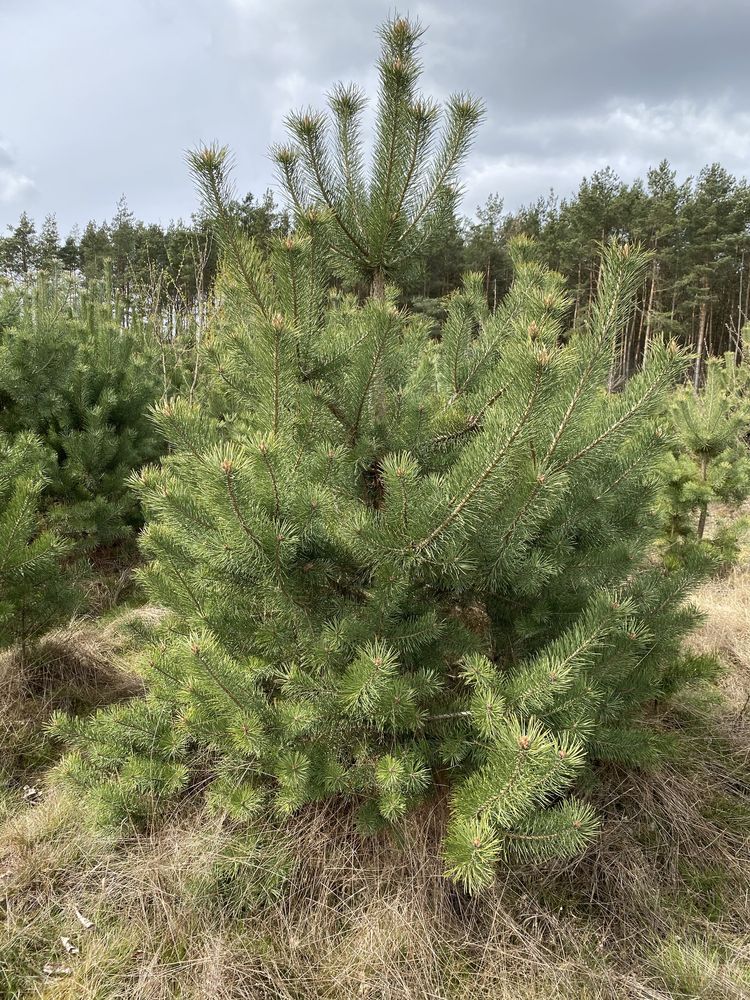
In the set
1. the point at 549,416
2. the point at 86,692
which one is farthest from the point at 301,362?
the point at 86,692

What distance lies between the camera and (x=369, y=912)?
5.85ft

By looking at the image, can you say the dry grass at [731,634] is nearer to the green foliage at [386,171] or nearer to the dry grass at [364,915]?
the dry grass at [364,915]

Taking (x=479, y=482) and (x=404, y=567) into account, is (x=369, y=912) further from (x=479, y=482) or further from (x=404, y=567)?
(x=479, y=482)

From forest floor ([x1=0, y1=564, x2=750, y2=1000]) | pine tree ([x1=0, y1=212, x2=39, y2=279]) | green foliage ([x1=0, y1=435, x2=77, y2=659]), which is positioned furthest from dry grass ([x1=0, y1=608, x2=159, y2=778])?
pine tree ([x1=0, y1=212, x2=39, y2=279])

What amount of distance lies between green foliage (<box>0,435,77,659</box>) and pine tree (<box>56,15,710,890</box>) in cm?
80

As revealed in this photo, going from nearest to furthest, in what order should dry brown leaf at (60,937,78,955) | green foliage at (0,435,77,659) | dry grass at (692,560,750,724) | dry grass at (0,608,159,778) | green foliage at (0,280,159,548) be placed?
dry brown leaf at (60,937,78,955) → green foliage at (0,435,77,659) → dry grass at (0,608,159,778) → dry grass at (692,560,750,724) → green foliage at (0,280,159,548)

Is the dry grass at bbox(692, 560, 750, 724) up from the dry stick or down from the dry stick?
down

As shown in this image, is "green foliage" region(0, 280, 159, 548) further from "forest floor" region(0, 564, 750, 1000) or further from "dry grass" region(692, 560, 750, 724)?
"dry grass" region(692, 560, 750, 724)

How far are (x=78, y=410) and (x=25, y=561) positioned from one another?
238cm

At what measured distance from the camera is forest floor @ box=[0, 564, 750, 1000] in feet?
5.36

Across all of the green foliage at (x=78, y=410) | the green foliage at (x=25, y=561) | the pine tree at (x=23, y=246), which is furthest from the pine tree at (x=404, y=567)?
the pine tree at (x=23, y=246)

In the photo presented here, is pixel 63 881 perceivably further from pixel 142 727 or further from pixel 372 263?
pixel 372 263

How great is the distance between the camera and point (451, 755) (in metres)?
1.73

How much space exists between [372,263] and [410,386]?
48cm
